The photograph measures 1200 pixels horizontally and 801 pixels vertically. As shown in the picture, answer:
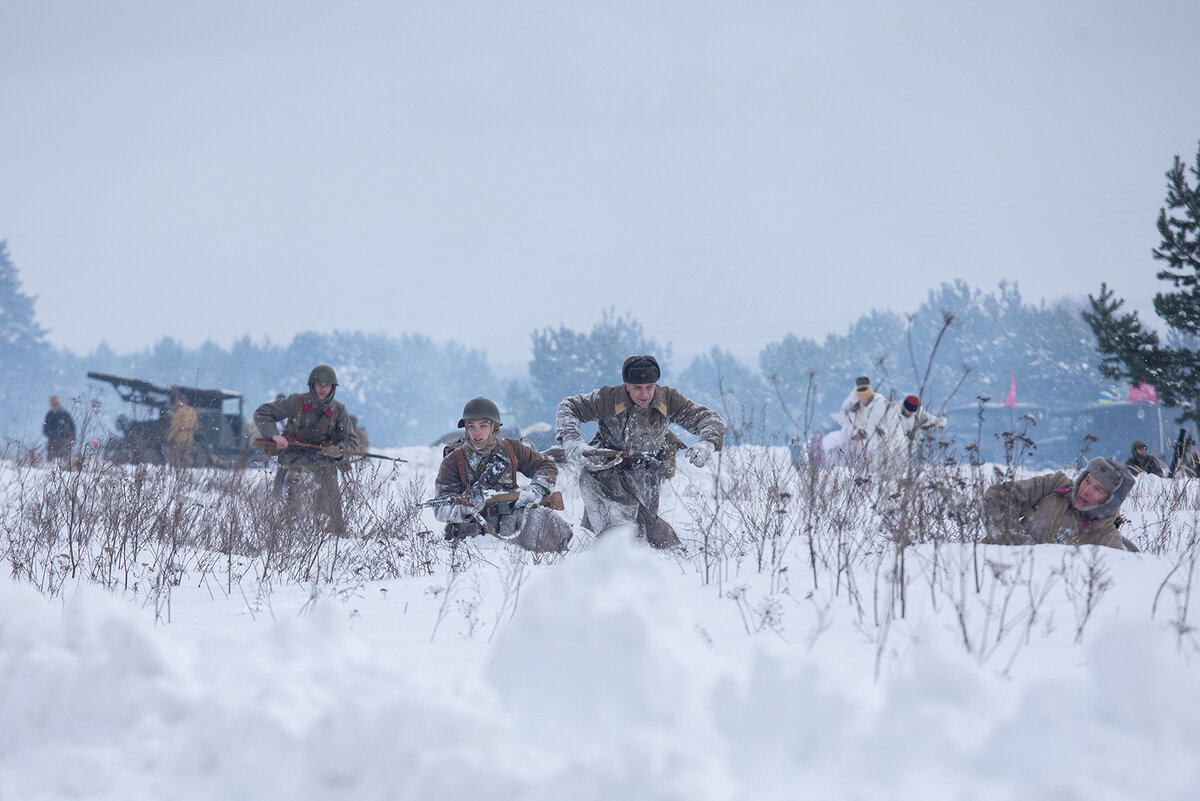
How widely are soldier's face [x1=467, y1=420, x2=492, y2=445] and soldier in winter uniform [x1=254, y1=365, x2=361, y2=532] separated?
197cm

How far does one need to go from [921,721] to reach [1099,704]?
0.39m

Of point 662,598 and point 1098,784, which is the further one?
point 662,598

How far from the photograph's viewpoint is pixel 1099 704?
1820 millimetres

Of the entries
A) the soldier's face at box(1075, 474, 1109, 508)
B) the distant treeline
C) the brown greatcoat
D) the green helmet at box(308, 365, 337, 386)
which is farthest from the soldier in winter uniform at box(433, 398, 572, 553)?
the distant treeline

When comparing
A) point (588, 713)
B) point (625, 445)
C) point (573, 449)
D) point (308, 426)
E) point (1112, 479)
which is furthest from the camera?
point (308, 426)

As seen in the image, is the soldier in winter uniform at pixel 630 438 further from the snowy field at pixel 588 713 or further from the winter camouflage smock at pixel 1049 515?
the snowy field at pixel 588 713

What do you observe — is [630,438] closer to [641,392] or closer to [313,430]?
[641,392]

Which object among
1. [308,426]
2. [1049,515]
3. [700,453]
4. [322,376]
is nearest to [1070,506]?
[1049,515]

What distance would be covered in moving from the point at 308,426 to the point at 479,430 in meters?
2.48

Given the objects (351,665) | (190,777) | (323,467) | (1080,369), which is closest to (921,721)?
(351,665)

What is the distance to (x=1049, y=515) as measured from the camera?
4438 mm

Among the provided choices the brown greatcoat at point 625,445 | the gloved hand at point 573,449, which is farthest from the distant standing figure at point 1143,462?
the gloved hand at point 573,449

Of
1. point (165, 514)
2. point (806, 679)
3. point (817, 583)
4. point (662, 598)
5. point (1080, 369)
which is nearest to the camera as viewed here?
point (806, 679)

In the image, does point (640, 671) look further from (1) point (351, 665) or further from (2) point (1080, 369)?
(2) point (1080, 369)
